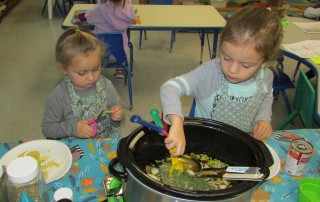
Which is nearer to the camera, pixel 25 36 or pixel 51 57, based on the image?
pixel 51 57

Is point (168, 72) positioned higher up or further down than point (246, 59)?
further down

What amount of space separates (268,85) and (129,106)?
5.24 feet

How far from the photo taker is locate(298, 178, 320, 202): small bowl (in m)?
0.82

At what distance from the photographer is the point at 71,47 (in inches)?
46.9

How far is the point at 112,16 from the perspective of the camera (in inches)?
95.8

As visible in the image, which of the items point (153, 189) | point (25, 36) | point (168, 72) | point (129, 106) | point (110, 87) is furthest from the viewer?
point (25, 36)

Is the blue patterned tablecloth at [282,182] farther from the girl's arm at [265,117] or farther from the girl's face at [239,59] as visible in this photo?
the girl's face at [239,59]

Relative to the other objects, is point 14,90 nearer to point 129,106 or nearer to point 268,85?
point 129,106

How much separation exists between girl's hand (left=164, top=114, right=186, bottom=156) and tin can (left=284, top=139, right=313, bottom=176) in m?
0.37

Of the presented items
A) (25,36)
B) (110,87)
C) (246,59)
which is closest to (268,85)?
(246,59)

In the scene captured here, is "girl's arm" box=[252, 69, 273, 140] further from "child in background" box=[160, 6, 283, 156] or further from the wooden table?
the wooden table

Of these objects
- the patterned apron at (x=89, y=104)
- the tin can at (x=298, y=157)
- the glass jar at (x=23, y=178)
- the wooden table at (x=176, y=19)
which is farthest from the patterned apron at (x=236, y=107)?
the wooden table at (x=176, y=19)

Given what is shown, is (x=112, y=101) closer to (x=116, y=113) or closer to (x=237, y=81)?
(x=116, y=113)

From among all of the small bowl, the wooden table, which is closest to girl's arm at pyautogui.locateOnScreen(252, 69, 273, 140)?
the small bowl
